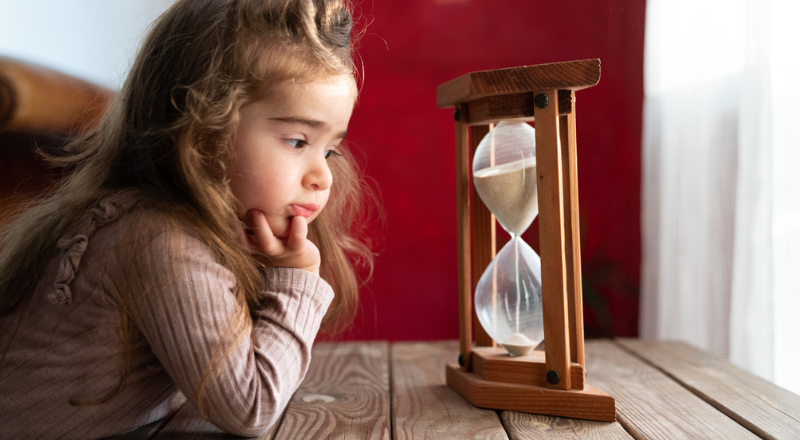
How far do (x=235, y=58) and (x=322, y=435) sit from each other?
1.66ft

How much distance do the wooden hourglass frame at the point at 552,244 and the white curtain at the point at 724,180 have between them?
0.56 m

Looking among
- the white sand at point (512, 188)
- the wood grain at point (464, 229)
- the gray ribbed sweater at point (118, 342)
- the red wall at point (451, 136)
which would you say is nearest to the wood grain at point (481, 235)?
the wood grain at point (464, 229)

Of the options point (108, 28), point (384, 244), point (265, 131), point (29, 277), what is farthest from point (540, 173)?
point (108, 28)

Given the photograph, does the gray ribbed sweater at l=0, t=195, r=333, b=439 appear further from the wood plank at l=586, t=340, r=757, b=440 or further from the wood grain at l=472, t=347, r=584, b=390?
the wood plank at l=586, t=340, r=757, b=440

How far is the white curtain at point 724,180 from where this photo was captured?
121 centimetres

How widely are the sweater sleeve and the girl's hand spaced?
109mm

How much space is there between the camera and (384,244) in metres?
1.66

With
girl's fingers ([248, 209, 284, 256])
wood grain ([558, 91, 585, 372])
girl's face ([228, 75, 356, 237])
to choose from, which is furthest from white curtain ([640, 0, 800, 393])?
girl's fingers ([248, 209, 284, 256])

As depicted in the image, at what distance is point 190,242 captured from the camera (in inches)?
31.2

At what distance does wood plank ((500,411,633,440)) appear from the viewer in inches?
32.3

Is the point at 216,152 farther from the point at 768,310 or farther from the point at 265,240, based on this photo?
the point at 768,310

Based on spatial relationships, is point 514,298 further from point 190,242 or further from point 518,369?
point 190,242

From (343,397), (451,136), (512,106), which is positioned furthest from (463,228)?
(451,136)

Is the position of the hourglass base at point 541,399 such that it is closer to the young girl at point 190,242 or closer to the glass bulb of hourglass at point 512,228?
the glass bulb of hourglass at point 512,228
